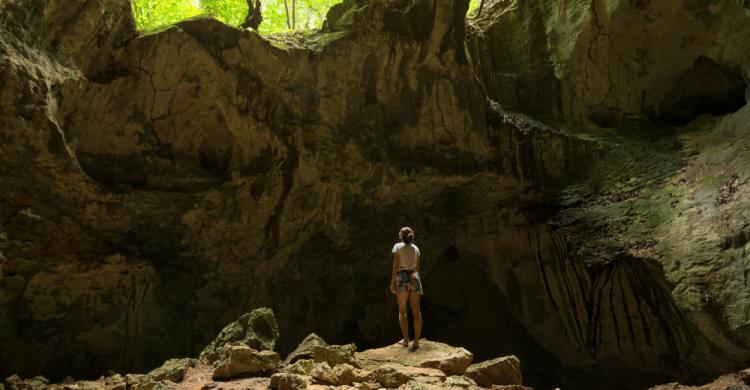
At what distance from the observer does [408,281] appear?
651 cm

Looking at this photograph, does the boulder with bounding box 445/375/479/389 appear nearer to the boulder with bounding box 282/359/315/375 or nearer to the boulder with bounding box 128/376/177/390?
the boulder with bounding box 282/359/315/375

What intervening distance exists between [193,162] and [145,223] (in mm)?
1309

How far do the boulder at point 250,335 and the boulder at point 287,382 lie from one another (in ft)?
5.13

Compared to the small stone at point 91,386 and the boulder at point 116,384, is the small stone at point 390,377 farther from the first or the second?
the small stone at point 91,386

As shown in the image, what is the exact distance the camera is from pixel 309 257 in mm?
9914

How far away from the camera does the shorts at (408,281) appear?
21.2 ft

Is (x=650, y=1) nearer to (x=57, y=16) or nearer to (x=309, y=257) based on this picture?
(x=309, y=257)

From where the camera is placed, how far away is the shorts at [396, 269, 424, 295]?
21.2 feet

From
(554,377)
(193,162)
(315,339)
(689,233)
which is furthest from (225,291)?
(689,233)

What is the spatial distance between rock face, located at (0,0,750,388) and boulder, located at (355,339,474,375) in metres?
1.42

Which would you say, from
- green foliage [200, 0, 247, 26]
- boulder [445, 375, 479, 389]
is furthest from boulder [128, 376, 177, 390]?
green foliage [200, 0, 247, 26]

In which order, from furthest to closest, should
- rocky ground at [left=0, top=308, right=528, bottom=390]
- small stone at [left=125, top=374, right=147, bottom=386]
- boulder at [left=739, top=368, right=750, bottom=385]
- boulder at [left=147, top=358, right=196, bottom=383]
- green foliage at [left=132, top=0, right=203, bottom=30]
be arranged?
green foliage at [left=132, top=0, right=203, bottom=30] < boulder at [left=739, top=368, right=750, bottom=385] < boulder at [left=147, top=358, right=196, bottom=383] < small stone at [left=125, top=374, right=147, bottom=386] < rocky ground at [left=0, top=308, right=528, bottom=390]

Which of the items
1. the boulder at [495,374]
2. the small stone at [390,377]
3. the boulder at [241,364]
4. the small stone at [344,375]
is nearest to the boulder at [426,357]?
the boulder at [495,374]

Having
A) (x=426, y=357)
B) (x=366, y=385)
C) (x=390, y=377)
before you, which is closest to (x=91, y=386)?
(x=366, y=385)
